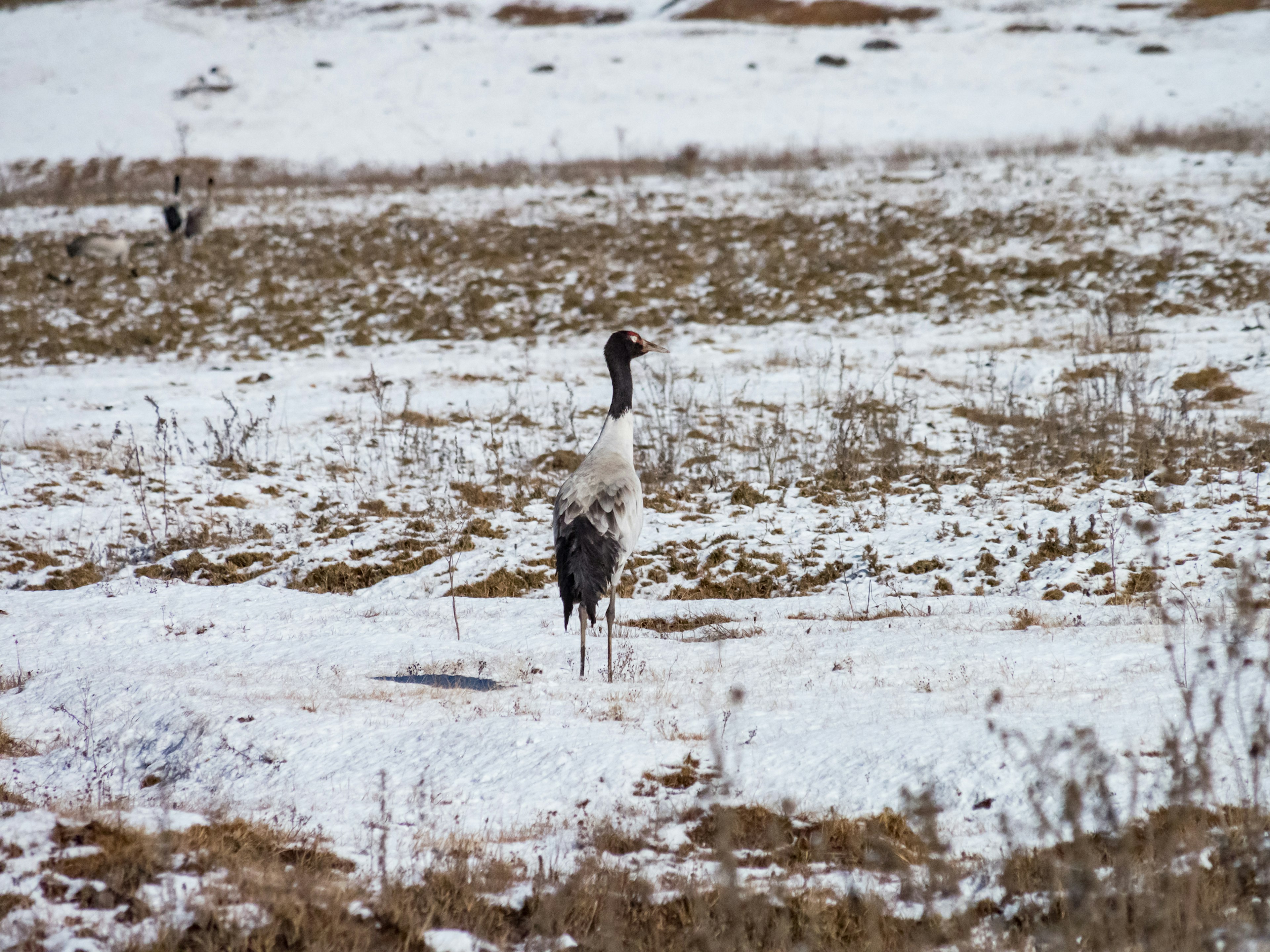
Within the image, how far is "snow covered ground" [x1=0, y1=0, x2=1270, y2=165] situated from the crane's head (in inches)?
1397

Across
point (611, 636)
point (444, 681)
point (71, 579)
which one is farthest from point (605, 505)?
point (71, 579)

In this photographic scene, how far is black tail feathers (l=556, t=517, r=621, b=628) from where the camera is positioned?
7.00m

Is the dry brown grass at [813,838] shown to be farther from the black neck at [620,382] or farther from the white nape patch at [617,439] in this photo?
the black neck at [620,382]

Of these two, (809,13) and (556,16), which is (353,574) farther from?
(556,16)

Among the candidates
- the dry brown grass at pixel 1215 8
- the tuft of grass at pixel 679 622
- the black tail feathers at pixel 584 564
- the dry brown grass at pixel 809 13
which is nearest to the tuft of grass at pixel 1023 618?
the tuft of grass at pixel 679 622

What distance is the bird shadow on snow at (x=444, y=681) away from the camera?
23.0 feet

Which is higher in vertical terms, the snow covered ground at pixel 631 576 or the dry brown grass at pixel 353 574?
the snow covered ground at pixel 631 576

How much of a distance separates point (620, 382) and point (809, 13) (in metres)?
66.7

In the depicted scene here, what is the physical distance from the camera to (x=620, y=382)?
8.64 m

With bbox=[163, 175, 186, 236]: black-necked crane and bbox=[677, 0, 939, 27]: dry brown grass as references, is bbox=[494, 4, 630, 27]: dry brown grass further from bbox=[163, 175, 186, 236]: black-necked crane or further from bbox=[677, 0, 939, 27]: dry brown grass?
bbox=[163, 175, 186, 236]: black-necked crane

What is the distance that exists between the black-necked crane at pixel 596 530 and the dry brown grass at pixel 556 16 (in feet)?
219

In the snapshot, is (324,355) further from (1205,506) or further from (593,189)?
(1205,506)

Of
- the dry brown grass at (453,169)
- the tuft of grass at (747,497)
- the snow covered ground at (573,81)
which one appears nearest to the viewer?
the tuft of grass at (747,497)

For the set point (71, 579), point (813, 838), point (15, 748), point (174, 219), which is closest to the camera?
point (813, 838)
